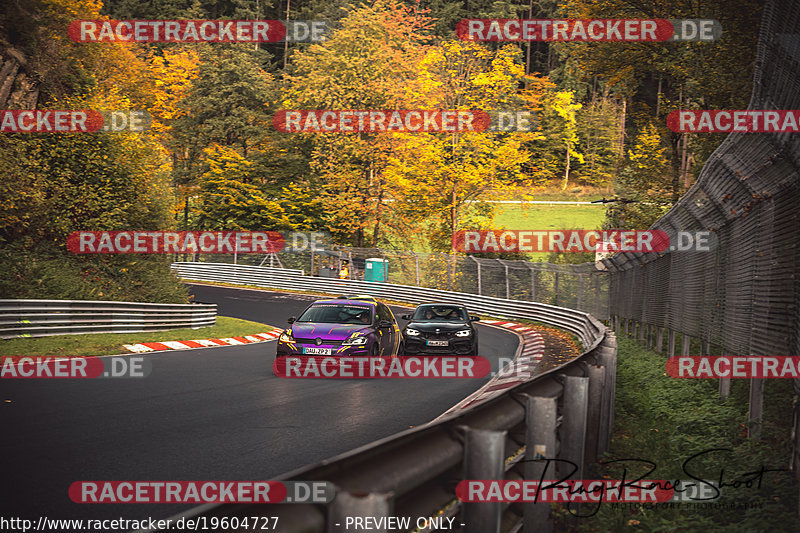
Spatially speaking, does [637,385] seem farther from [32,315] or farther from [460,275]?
[460,275]

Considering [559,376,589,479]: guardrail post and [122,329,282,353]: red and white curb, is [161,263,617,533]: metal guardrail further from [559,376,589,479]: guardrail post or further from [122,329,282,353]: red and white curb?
[122,329,282,353]: red and white curb

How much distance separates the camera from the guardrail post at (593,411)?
256 inches

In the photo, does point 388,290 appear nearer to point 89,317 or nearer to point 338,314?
point 89,317

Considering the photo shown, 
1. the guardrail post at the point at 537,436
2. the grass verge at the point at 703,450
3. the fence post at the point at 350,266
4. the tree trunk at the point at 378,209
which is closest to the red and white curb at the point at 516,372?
the grass verge at the point at 703,450

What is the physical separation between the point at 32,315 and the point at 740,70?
2039 cm

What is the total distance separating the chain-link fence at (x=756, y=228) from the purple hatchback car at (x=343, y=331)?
236 inches

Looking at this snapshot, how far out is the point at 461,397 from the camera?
523 inches

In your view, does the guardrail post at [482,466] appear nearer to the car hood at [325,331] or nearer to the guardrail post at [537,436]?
the guardrail post at [537,436]

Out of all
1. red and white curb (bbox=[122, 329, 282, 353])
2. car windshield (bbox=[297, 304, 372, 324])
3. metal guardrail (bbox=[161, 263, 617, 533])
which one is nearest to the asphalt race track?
car windshield (bbox=[297, 304, 372, 324])

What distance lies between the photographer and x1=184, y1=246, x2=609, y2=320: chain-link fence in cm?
3547

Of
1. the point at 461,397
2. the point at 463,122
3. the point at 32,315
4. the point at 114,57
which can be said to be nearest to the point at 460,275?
the point at 463,122

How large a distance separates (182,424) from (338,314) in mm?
7243

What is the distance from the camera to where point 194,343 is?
22016 mm

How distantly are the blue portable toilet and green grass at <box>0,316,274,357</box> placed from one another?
22736mm
